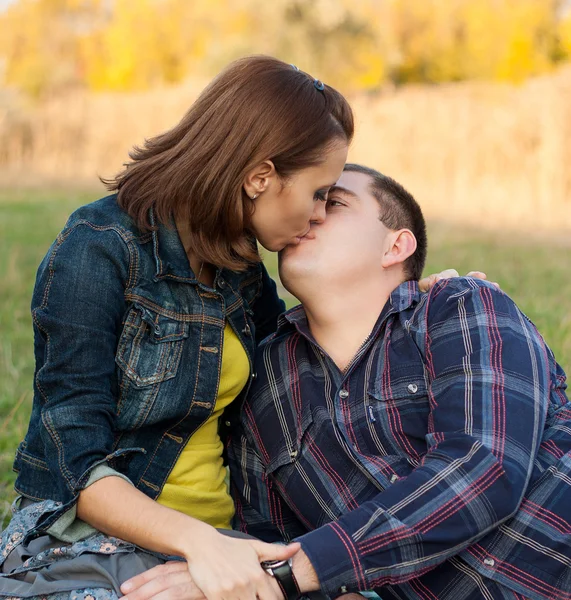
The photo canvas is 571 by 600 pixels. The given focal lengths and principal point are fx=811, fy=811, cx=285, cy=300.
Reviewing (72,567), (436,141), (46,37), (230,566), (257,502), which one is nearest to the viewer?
(230,566)

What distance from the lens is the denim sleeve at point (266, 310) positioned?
10.8 ft

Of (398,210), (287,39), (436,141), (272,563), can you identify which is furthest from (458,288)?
(287,39)

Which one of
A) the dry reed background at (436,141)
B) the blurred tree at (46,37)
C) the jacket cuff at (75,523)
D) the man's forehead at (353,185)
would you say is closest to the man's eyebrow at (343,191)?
the man's forehead at (353,185)

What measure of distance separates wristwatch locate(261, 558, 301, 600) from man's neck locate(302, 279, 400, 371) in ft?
2.63

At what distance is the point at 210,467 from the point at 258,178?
1007 millimetres

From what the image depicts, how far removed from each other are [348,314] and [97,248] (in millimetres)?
911

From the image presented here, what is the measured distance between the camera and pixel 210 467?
2811 millimetres

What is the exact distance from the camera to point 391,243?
305 centimetres

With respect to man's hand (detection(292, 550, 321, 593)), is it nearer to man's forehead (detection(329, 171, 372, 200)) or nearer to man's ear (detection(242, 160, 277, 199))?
man's ear (detection(242, 160, 277, 199))

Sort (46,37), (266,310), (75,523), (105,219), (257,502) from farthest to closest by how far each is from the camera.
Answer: (46,37) < (266,310) < (257,502) < (105,219) < (75,523)

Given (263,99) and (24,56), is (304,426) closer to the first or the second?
(263,99)

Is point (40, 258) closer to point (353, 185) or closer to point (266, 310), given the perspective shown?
point (266, 310)

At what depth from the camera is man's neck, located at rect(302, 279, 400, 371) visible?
2846 mm

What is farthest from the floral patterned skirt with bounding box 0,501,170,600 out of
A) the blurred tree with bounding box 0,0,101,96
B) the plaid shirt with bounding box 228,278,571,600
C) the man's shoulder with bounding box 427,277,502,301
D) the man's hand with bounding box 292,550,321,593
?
the blurred tree with bounding box 0,0,101,96
